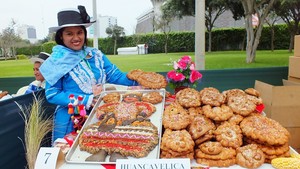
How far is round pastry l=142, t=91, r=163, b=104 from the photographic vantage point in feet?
5.16

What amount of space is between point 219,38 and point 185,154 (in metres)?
13.8

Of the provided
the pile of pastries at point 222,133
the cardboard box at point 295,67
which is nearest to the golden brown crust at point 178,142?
the pile of pastries at point 222,133

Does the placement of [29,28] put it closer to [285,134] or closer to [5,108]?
[5,108]

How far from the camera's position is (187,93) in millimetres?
1499

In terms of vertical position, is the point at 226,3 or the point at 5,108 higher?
the point at 226,3

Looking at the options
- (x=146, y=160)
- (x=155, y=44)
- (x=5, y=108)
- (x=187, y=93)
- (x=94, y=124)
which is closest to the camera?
(x=146, y=160)

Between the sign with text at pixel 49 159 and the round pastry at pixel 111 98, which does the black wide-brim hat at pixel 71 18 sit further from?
the sign with text at pixel 49 159

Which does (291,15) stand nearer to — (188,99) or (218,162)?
(188,99)

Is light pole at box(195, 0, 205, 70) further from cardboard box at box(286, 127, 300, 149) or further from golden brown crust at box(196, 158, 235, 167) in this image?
golden brown crust at box(196, 158, 235, 167)

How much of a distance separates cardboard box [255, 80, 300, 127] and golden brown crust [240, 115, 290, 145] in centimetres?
84

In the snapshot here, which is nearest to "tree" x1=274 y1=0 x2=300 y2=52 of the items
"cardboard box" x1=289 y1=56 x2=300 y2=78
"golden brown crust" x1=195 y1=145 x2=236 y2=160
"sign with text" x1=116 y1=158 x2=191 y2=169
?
"cardboard box" x1=289 y1=56 x2=300 y2=78

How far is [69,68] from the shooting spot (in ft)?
5.44

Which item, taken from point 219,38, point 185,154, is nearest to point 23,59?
point 185,154

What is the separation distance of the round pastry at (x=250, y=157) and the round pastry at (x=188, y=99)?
13.8 inches
